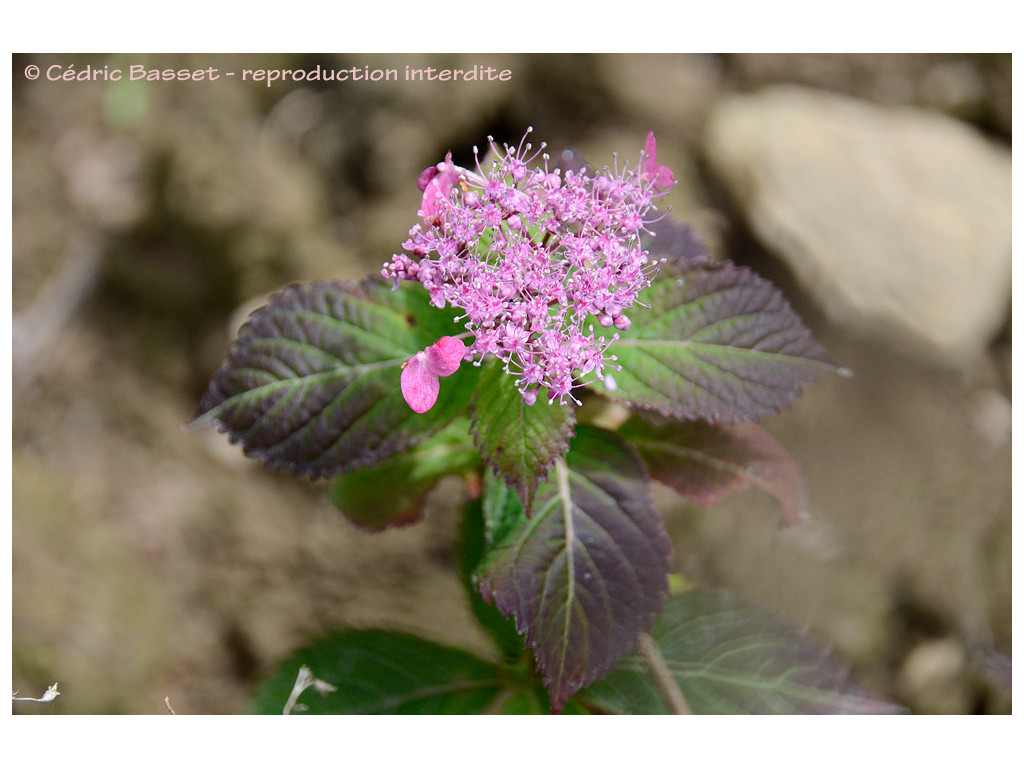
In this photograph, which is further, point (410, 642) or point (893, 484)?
point (893, 484)

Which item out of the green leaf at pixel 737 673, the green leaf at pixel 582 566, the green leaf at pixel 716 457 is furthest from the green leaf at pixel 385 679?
the green leaf at pixel 716 457

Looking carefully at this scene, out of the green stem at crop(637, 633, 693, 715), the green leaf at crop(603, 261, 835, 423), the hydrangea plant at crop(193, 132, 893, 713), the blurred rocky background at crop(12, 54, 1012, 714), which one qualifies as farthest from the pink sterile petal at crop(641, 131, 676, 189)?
the blurred rocky background at crop(12, 54, 1012, 714)

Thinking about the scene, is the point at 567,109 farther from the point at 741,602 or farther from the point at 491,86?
the point at 741,602

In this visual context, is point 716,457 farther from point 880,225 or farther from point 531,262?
point 880,225

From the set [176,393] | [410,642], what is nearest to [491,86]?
[176,393]

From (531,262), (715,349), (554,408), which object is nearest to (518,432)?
(554,408)

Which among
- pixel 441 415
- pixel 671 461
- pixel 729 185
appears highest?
pixel 729 185

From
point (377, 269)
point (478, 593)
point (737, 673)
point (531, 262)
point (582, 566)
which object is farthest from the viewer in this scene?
point (377, 269)
